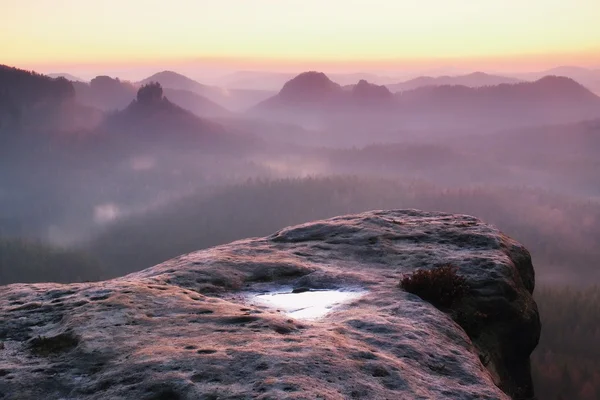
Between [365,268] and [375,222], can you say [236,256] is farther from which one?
[375,222]

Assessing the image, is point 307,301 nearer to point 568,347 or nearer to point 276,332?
point 276,332

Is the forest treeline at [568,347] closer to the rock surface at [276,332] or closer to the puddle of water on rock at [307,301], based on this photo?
the rock surface at [276,332]

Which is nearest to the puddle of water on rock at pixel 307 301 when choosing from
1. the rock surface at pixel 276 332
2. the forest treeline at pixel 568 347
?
the rock surface at pixel 276 332

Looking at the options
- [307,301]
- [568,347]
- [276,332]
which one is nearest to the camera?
[276,332]

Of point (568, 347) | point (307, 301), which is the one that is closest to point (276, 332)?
point (307, 301)

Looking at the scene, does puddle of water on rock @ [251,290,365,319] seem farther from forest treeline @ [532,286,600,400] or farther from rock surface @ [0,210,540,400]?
forest treeline @ [532,286,600,400]

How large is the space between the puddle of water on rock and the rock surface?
43 centimetres

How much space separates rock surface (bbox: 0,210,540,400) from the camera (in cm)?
979

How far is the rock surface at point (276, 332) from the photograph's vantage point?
979 centimetres

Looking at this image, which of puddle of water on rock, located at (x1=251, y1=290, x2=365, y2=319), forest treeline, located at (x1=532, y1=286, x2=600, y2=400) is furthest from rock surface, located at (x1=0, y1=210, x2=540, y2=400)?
forest treeline, located at (x1=532, y1=286, x2=600, y2=400)

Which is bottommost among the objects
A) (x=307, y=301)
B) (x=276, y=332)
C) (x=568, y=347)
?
(x=568, y=347)

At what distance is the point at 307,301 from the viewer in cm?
1512

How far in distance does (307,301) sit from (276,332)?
3.30 m

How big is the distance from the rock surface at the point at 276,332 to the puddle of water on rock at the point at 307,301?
43 centimetres
